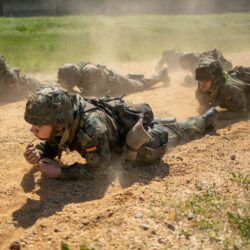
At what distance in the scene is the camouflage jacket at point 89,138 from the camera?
200 inches

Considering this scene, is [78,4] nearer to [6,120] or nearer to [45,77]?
[45,77]

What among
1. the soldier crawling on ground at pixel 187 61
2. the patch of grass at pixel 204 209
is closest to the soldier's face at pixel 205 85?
the soldier crawling on ground at pixel 187 61

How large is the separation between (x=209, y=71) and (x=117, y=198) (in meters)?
3.62

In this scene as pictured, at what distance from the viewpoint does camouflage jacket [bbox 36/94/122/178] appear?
16.6 ft

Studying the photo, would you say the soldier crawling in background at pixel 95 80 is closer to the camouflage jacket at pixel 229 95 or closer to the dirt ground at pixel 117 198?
the camouflage jacket at pixel 229 95

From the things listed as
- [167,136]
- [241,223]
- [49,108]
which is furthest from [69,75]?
[241,223]

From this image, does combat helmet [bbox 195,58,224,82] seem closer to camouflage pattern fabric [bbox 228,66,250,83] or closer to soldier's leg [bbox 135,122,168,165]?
camouflage pattern fabric [bbox 228,66,250,83]

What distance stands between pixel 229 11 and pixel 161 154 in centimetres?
2261

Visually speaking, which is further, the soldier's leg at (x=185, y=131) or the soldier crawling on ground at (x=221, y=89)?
Answer: the soldier crawling on ground at (x=221, y=89)

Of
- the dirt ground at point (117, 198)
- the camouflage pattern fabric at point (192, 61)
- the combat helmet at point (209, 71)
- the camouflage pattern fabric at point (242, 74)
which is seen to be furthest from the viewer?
the camouflage pattern fabric at point (192, 61)

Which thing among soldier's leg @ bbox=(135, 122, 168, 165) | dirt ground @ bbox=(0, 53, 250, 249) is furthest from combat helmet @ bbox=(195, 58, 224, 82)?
soldier's leg @ bbox=(135, 122, 168, 165)

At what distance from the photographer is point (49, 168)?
5.15 meters

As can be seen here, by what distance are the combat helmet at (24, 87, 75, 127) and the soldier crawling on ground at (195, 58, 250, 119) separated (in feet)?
11.8

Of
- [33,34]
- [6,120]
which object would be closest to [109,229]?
[6,120]
